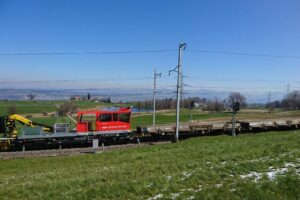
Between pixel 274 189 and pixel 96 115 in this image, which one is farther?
pixel 96 115

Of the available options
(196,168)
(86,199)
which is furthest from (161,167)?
(86,199)

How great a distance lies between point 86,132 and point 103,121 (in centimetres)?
184

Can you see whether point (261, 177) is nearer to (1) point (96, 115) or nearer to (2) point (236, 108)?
(1) point (96, 115)

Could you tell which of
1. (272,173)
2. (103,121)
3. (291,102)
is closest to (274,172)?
(272,173)

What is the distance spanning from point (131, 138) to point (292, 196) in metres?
28.1

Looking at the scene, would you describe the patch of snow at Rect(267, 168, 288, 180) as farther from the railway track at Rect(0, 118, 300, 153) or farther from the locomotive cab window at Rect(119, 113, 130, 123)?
the locomotive cab window at Rect(119, 113, 130, 123)

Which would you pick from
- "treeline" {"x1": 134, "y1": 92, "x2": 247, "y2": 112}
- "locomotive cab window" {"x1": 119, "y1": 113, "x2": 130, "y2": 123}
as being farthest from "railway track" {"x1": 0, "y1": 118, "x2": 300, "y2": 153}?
"treeline" {"x1": 134, "y1": 92, "x2": 247, "y2": 112}

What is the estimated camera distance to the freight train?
1211 inches

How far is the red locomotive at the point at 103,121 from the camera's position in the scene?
33591 mm

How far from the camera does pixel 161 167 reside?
11.1m

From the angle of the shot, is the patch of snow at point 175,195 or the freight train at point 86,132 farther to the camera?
the freight train at point 86,132

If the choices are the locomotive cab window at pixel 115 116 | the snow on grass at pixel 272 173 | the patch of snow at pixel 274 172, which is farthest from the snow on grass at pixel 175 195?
the locomotive cab window at pixel 115 116

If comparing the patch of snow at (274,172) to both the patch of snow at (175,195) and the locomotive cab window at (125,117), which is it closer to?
the patch of snow at (175,195)

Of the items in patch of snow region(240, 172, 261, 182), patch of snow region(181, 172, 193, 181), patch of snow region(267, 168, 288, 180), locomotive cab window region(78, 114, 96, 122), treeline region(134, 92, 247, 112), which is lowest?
patch of snow region(181, 172, 193, 181)
